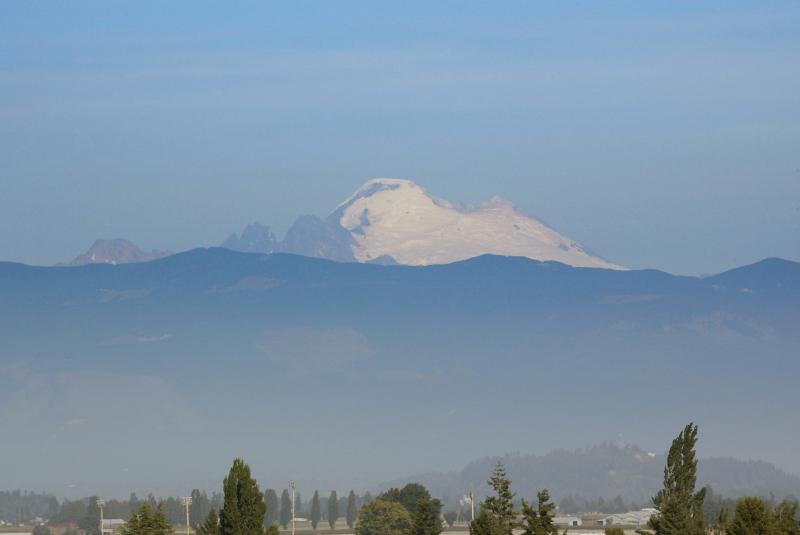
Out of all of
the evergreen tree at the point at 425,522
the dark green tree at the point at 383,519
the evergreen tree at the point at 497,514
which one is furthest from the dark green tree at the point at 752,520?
the dark green tree at the point at 383,519

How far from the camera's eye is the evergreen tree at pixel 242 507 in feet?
328

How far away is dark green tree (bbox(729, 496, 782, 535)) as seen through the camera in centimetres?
8969

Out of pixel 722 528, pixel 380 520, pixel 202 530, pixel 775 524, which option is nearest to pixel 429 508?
pixel 202 530

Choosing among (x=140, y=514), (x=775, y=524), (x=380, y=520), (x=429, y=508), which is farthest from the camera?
(x=380, y=520)

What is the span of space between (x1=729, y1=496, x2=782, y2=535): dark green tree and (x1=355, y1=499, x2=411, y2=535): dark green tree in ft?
279

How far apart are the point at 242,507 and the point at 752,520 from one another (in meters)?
28.1

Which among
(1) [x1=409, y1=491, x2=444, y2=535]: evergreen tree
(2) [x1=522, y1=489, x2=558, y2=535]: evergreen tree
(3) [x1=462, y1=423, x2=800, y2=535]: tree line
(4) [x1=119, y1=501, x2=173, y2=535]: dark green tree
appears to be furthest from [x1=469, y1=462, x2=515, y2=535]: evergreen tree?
(4) [x1=119, y1=501, x2=173, y2=535]: dark green tree

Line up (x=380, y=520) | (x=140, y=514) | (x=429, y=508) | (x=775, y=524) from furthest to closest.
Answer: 1. (x=380, y=520)
2. (x=429, y=508)
3. (x=140, y=514)
4. (x=775, y=524)

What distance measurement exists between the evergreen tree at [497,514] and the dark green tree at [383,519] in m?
71.8

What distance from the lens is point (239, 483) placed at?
100625mm

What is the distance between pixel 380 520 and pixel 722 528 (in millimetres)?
81032

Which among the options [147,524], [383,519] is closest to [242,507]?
[147,524]

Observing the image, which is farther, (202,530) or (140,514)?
(202,530)

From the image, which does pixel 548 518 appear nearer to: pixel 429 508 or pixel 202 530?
pixel 429 508
